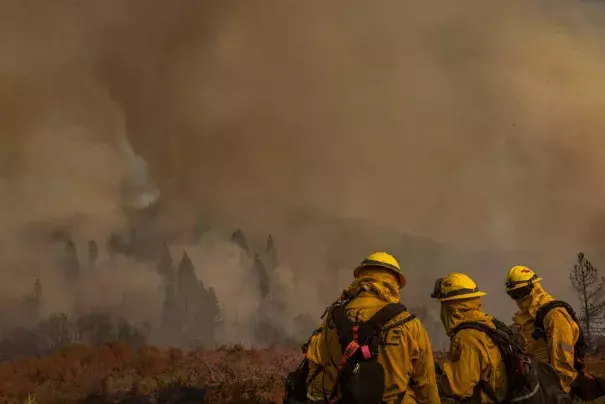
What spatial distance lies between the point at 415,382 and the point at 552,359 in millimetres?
1871

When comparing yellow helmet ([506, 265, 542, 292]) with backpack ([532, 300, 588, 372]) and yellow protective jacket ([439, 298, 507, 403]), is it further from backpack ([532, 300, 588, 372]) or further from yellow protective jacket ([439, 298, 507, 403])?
yellow protective jacket ([439, 298, 507, 403])

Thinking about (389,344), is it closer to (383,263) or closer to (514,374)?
(383,263)

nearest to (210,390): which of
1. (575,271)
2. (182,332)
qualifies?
(182,332)

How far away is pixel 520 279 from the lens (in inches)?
191

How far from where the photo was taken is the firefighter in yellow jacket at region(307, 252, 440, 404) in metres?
2.90

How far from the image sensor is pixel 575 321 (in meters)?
4.43

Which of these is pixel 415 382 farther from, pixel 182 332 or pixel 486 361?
pixel 182 332

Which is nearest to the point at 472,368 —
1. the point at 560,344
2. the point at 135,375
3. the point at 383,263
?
the point at 383,263

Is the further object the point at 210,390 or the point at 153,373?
the point at 153,373

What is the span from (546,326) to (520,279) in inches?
21.8

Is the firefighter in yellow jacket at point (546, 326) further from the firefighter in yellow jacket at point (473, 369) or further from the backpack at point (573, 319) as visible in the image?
the firefighter in yellow jacket at point (473, 369)

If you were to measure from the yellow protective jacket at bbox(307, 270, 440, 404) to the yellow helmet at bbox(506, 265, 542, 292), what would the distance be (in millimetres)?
2174

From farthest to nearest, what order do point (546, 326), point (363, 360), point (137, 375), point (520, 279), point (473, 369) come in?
1. point (137, 375)
2. point (520, 279)
3. point (546, 326)
4. point (473, 369)
5. point (363, 360)

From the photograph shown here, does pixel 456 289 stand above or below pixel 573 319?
above
